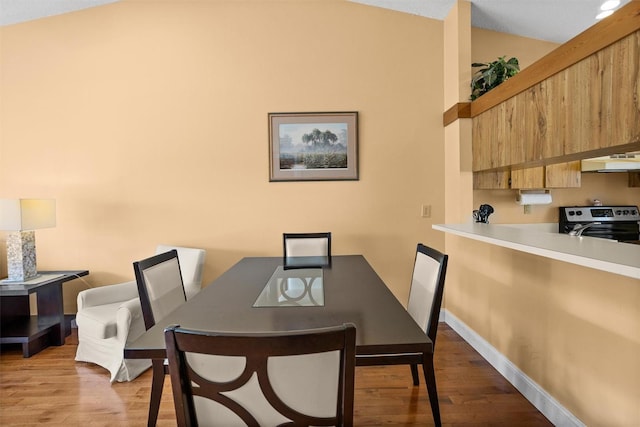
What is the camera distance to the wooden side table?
274 centimetres

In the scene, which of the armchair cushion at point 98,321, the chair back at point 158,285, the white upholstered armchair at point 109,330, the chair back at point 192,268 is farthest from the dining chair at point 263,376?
the chair back at point 192,268

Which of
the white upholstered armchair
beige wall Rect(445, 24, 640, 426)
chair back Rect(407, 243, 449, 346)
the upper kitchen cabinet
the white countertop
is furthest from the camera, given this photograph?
the white upholstered armchair

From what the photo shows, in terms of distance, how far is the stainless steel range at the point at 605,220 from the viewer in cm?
287

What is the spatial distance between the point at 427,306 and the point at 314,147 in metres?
1.99

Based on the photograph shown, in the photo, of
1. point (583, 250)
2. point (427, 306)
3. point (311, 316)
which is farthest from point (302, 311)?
point (583, 250)

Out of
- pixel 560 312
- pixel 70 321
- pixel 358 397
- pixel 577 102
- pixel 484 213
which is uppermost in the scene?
pixel 577 102

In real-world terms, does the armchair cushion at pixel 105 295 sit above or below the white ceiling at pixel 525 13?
below

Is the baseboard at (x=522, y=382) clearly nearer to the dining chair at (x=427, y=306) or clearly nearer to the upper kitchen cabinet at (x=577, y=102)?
the dining chair at (x=427, y=306)

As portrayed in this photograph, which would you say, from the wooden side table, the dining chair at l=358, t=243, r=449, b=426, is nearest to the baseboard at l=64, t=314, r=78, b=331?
the wooden side table

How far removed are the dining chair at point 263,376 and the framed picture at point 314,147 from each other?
2591 mm

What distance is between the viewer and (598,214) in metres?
2.90

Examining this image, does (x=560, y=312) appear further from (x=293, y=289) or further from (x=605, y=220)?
(x=605, y=220)

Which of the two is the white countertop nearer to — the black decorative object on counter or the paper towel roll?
the black decorative object on counter

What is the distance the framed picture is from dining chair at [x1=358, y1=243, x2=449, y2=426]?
4.97 ft
